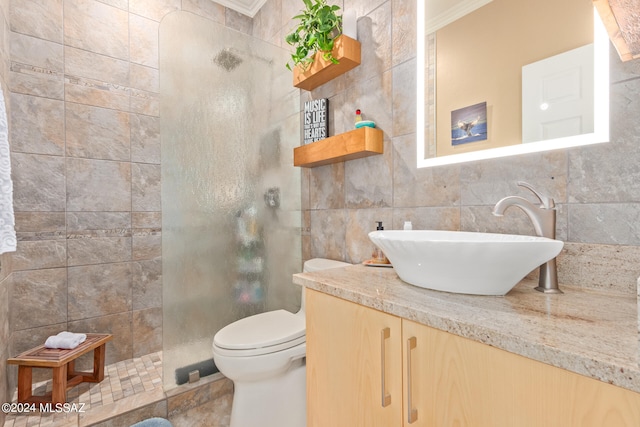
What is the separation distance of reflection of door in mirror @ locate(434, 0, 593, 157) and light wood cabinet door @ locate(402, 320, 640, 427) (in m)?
0.76

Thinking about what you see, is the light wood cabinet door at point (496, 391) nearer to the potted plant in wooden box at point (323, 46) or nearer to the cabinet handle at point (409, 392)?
the cabinet handle at point (409, 392)

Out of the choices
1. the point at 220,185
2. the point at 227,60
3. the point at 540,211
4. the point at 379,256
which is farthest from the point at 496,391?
the point at 227,60

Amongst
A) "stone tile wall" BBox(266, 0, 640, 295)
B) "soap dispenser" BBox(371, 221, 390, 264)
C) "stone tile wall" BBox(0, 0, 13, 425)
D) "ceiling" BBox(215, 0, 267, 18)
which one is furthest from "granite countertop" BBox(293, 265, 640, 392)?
"ceiling" BBox(215, 0, 267, 18)

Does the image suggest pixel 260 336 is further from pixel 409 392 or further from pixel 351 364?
pixel 409 392

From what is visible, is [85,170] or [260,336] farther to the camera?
[85,170]

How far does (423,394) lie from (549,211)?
0.60 m

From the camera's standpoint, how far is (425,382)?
619mm

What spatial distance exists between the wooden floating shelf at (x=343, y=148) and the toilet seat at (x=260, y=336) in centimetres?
85

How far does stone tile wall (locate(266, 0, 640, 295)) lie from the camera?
0.77 m

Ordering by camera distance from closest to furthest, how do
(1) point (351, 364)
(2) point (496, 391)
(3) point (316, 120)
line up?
1. (2) point (496, 391)
2. (1) point (351, 364)
3. (3) point (316, 120)

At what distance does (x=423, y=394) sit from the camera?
622 millimetres

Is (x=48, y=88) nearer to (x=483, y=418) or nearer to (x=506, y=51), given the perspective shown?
(x=506, y=51)

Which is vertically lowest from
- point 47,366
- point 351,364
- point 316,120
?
point 47,366

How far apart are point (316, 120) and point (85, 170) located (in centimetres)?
148
